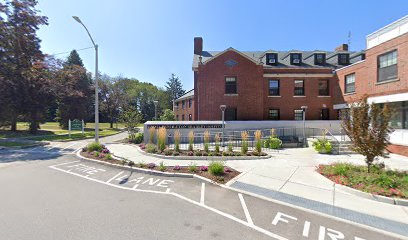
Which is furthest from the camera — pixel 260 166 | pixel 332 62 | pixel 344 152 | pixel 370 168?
pixel 332 62

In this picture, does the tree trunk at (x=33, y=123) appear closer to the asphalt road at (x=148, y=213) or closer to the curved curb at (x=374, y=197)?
the asphalt road at (x=148, y=213)

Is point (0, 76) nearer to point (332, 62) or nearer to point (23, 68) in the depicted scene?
point (23, 68)

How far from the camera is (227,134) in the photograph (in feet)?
60.6

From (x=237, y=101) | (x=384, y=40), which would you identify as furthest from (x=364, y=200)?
(x=237, y=101)

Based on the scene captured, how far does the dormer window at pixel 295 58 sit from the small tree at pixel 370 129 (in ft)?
58.0

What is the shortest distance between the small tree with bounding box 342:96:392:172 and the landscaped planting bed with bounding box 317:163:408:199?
589 millimetres

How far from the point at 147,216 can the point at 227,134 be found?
45.5 ft

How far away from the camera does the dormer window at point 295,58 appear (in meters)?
24.4

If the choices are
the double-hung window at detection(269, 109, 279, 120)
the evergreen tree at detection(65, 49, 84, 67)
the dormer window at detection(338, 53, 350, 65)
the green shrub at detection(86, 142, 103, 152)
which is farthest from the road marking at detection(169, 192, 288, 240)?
the evergreen tree at detection(65, 49, 84, 67)

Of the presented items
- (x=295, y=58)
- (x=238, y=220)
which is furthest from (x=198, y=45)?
(x=238, y=220)

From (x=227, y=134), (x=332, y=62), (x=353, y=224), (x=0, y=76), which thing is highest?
(x=332, y=62)

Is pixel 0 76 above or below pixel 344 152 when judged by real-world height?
above

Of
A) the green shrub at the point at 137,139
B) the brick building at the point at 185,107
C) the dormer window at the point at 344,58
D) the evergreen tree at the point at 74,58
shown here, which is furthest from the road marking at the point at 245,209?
the evergreen tree at the point at 74,58

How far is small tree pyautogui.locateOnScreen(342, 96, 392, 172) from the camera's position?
7.86m
